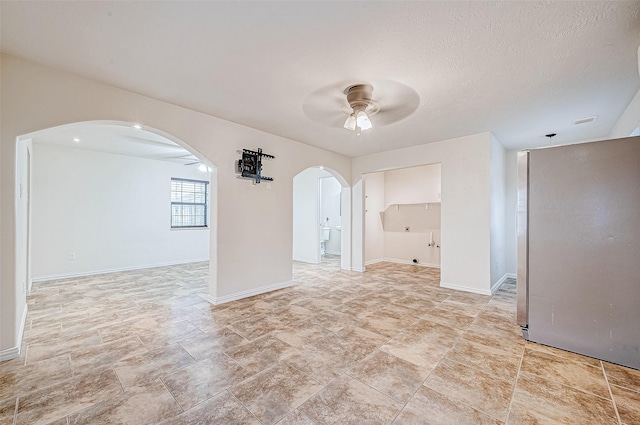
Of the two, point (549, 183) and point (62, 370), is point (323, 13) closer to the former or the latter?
point (549, 183)

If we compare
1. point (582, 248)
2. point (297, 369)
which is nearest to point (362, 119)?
point (582, 248)

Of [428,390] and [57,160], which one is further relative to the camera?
[57,160]

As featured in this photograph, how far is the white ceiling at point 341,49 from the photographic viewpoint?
1.70 metres

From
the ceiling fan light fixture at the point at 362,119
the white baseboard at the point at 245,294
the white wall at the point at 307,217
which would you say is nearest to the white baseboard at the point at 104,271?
the white wall at the point at 307,217

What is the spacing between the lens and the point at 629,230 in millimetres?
2158

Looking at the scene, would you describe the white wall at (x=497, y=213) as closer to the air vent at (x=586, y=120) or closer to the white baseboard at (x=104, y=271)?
the air vent at (x=586, y=120)

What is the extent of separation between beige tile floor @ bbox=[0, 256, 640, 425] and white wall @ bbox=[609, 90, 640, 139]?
258 cm

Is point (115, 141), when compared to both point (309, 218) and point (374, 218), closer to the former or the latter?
point (309, 218)

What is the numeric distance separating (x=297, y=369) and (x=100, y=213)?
5.80m

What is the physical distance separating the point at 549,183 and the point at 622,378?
164cm

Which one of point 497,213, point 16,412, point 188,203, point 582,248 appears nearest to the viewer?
point 16,412

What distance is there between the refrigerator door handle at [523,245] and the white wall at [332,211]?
5730 millimetres

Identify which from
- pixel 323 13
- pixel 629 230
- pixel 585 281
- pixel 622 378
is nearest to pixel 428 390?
pixel 622 378

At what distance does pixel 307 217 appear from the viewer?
23.1ft
